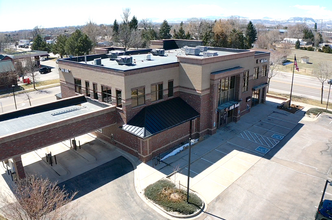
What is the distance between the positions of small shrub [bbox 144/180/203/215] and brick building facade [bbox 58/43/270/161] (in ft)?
16.6

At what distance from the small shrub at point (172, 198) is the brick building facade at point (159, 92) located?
506 cm

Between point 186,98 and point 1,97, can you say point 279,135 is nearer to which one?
point 186,98

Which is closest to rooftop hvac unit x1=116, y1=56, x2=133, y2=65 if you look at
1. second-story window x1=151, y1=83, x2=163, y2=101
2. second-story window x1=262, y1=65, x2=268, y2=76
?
second-story window x1=151, y1=83, x2=163, y2=101

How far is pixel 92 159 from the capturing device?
91.8 feet

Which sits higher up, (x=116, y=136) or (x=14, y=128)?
(x=14, y=128)

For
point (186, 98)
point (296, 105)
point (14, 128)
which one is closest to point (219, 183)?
point (186, 98)

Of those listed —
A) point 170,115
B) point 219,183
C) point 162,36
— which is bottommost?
point 219,183

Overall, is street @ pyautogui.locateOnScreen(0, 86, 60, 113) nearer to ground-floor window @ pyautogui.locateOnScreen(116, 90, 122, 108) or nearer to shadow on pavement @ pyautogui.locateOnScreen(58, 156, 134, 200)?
ground-floor window @ pyautogui.locateOnScreen(116, 90, 122, 108)

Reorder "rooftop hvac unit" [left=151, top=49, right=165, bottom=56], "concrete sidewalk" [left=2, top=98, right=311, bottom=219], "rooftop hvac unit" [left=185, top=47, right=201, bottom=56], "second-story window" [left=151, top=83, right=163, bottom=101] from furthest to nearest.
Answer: "rooftop hvac unit" [left=151, top=49, right=165, bottom=56], "rooftop hvac unit" [left=185, top=47, right=201, bottom=56], "second-story window" [left=151, top=83, right=163, bottom=101], "concrete sidewalk" [left=2, top=98, right=311, bottom=219]

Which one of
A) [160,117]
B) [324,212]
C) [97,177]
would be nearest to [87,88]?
[160,117]

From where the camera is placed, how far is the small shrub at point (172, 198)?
67.1ft

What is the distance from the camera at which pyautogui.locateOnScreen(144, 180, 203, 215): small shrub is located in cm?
2044

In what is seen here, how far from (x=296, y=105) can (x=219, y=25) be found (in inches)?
2293

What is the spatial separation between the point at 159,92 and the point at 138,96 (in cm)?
Result: 326
